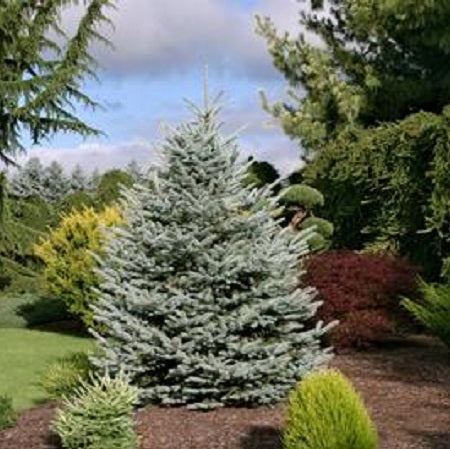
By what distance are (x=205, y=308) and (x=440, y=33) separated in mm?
14943

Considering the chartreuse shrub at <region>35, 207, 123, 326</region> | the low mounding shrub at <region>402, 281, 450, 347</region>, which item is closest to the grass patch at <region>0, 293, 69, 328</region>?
the chartreuse shrub at <region>35, 207, 123, 326</region>

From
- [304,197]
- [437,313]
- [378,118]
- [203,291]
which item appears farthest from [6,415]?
[378,118]

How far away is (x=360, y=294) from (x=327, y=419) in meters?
6.26

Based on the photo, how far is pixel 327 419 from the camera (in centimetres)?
641

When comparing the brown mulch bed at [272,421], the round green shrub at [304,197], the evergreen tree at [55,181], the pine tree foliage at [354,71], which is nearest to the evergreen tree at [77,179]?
the evergreen tree at [55,181]

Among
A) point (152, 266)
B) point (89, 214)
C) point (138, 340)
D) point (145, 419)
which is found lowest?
point (145, 419)

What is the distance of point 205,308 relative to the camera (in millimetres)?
8977

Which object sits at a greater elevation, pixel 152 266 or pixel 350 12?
pixel 350 12

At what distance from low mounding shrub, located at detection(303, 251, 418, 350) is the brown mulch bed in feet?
5.10

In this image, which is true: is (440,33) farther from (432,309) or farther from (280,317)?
(280,317)

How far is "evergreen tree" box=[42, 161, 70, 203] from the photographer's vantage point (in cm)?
5506

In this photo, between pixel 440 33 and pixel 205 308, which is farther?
pixel 440 33

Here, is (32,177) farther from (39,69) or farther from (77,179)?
(39,69)

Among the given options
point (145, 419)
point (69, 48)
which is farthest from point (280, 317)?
point (69, 48)
